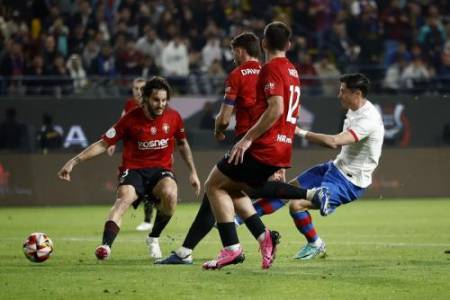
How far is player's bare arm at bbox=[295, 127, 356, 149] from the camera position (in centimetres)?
1061

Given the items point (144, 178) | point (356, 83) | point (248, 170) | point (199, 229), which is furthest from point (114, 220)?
point (356, 83)

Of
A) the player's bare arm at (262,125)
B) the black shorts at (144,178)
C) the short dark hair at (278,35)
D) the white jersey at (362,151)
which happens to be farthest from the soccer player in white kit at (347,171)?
the player's bare arm at (262,125)

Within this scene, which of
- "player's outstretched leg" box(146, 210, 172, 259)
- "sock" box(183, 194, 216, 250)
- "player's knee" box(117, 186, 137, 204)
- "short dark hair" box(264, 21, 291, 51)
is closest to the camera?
"short dark hair" box(264, 21, 291, 51)

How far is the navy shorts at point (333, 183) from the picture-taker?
11883 millimetres

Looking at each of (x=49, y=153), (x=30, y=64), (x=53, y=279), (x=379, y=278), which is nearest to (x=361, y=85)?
(x=379, y=278)

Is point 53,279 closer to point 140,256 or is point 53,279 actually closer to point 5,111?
point 140,256

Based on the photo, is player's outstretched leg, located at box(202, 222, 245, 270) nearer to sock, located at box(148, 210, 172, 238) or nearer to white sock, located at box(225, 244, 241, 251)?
white sock, located at box(225, 244, 241, 251)

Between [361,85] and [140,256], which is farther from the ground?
[361,85]

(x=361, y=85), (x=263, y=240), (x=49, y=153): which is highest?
(x=361, y=85)

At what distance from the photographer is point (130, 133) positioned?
12.2 meters

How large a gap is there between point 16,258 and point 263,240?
320 cm

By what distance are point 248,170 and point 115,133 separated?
256 centimetres

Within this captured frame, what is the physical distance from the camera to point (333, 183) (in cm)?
1191

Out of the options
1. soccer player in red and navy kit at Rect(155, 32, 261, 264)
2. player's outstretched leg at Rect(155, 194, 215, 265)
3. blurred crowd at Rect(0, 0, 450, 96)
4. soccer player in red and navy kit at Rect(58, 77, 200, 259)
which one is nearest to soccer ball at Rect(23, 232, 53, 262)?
soccer player in red and navy kit at Rect(58, 77, 200, 259)
